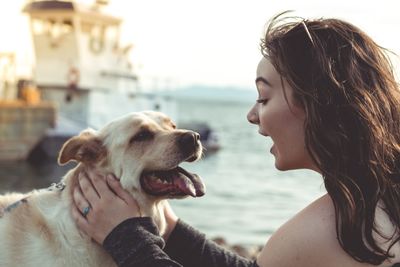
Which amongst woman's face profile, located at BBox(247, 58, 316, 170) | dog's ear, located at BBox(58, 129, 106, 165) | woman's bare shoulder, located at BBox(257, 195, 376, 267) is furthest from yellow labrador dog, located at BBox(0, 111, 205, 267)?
woman's bare shoulder, located at BBox(257, 195, 376, 267)

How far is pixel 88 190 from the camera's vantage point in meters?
2.91

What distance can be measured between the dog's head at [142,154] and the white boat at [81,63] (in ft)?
82.3

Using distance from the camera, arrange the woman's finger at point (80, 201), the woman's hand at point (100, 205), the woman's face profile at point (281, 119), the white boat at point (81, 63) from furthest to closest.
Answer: the white boat at point (81, 63), the woman's finger at point (80, 201), the woman's hand at point (100, 205), the woman's face profile at point (281, 119)

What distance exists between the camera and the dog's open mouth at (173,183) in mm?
3025

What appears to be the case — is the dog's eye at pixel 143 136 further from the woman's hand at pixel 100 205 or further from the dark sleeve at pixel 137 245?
the dark sleeve at pixel 137 245

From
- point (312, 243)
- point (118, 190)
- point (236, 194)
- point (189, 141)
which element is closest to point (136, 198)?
point (118, 190)

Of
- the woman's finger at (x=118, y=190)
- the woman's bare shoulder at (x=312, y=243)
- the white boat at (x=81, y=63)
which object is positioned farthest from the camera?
the white boat at (x=81, y=63)

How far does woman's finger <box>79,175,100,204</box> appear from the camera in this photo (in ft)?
9.31

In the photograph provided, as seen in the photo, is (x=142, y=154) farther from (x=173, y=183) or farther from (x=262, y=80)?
(x=262, y=80)

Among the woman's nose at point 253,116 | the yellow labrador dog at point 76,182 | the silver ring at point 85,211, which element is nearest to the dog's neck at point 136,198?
the yellow labrador dog at point 76,182

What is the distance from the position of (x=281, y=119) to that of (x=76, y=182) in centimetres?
117

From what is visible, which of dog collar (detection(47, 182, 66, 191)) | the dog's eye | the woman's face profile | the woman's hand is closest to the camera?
the woman's face profile

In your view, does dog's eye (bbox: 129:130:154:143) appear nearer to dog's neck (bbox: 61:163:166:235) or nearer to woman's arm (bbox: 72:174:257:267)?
dog's neck (bbox: 61:163:166:235)

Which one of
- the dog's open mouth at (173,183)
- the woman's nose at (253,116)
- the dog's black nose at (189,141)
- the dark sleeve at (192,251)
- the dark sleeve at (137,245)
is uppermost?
the woman's nose at (253,116)
